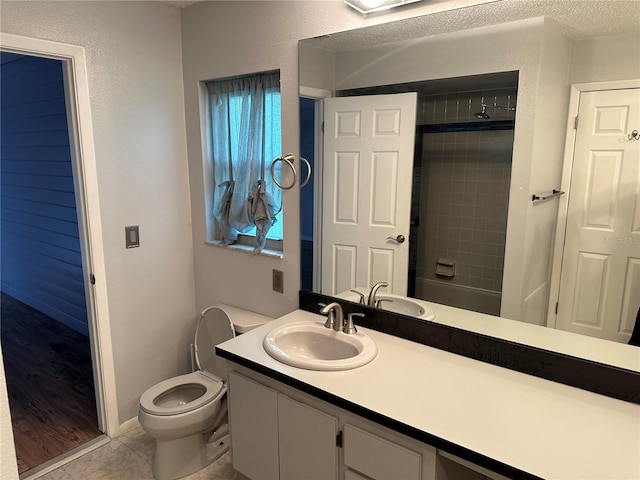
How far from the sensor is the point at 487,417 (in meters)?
1.32

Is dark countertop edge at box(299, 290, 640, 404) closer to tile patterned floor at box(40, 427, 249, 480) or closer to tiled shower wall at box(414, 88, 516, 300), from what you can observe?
tiled shower wall at box(414, 88, 516, 300)

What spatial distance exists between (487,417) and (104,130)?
2.18 metres

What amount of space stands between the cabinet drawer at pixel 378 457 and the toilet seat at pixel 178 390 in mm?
949

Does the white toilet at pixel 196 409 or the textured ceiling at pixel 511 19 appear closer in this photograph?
the textured ceiling at pixel 511 19

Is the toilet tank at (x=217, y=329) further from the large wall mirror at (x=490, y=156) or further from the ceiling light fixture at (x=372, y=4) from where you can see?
the ceiling light fixture at (x=372, y=4)

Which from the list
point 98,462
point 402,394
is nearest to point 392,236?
point 402,394

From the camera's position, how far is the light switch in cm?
244

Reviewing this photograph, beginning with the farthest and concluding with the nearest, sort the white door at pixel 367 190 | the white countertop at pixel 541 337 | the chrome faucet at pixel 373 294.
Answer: the chrome faucet at pixel 373 294 < the white door at pixel 367 190 < the white countertop at pixel 541 337

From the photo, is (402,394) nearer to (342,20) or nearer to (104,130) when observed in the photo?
(342,20)

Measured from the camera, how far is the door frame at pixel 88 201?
2.06 metres

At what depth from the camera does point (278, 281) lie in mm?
2361

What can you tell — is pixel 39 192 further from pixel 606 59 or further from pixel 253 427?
pixel 606 59

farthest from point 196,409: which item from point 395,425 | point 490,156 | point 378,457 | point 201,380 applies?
point 490,156

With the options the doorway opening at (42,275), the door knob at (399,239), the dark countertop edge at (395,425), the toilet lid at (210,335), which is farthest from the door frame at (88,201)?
the door knob at (399,239)
